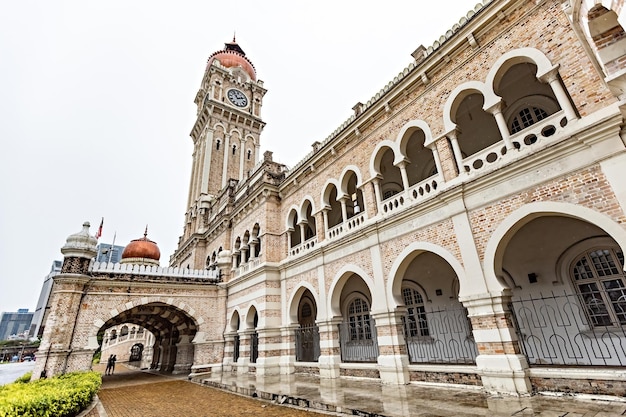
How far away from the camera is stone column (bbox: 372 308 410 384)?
8.81 m

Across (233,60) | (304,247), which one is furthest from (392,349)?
(233,60)

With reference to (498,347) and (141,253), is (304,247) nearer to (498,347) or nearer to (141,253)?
(498,347)

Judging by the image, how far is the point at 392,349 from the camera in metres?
9.10

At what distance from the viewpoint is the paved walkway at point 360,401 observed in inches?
211

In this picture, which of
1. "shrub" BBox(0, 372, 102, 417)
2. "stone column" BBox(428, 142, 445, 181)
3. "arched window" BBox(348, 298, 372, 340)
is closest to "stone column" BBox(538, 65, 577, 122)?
"stone column" BBox(428, 142, 445, 181)

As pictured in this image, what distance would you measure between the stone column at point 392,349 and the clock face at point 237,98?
29.0m

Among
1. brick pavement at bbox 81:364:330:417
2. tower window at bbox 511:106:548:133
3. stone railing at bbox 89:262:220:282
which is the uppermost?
tower window at bbox 511:106:548:133

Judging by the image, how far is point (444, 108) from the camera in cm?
911

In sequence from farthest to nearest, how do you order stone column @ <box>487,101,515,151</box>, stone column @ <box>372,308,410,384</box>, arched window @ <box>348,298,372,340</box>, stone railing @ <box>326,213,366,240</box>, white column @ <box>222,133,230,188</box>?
white column @ <box>222,133,230,188</box>, arched window @ <box>348,298,372,340</box>, stone railing @ <box>326,213,366,240</box>, stone column @ <box>372,308,410,384</box>, stone column @ <box>487,101,515,151</box>

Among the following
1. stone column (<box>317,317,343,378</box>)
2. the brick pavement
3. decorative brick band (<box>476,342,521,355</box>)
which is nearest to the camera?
decorative brick band (<box>476,342,521,355</box>)

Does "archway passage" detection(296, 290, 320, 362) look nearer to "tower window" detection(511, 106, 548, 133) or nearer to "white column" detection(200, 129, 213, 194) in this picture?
"tower window" detection(511, 106, 548, 133)

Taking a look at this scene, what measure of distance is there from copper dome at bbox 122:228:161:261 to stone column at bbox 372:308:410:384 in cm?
2396

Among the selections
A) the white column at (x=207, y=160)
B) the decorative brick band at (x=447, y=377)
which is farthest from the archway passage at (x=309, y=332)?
the white column at (x=207, y=160)

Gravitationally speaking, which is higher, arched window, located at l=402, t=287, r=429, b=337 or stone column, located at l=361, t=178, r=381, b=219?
stone column, located at l=361, t=178, r=381, b=219
